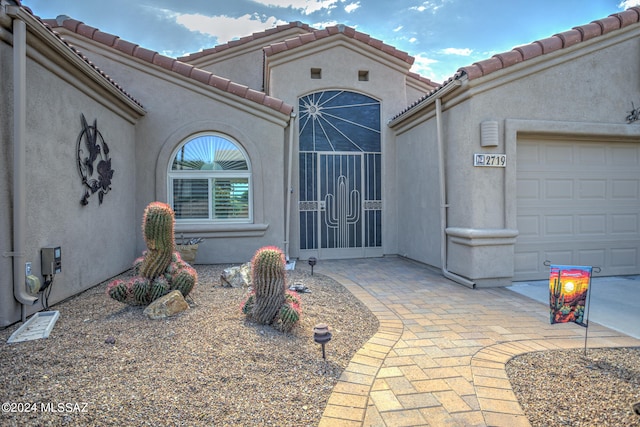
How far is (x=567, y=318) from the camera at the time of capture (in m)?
3.56

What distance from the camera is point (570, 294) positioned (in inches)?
140

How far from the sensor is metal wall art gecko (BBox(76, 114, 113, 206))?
5.48 metres

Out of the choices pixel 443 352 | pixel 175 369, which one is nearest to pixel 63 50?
pixel 175 369

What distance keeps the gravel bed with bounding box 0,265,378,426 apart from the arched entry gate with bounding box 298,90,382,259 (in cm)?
478

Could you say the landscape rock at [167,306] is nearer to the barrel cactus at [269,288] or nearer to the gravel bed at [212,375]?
the gravel bed at [212,375]

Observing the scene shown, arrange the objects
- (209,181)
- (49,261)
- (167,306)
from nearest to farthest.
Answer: (167,306) < (49,261) < (209,181)

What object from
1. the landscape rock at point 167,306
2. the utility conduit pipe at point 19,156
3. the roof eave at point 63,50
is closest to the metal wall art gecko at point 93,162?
the roof eave at point 63,50

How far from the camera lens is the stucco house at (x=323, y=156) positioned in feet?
15.1

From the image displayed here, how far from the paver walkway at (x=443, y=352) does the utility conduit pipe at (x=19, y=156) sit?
3518mm

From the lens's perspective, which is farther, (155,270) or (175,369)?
(155,270)

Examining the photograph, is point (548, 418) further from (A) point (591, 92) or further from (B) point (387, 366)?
(A) point (591, 92)

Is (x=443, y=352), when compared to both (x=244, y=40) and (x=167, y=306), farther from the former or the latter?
(x=244, y=40)

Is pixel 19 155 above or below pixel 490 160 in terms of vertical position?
below

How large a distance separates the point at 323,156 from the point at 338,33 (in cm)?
322
